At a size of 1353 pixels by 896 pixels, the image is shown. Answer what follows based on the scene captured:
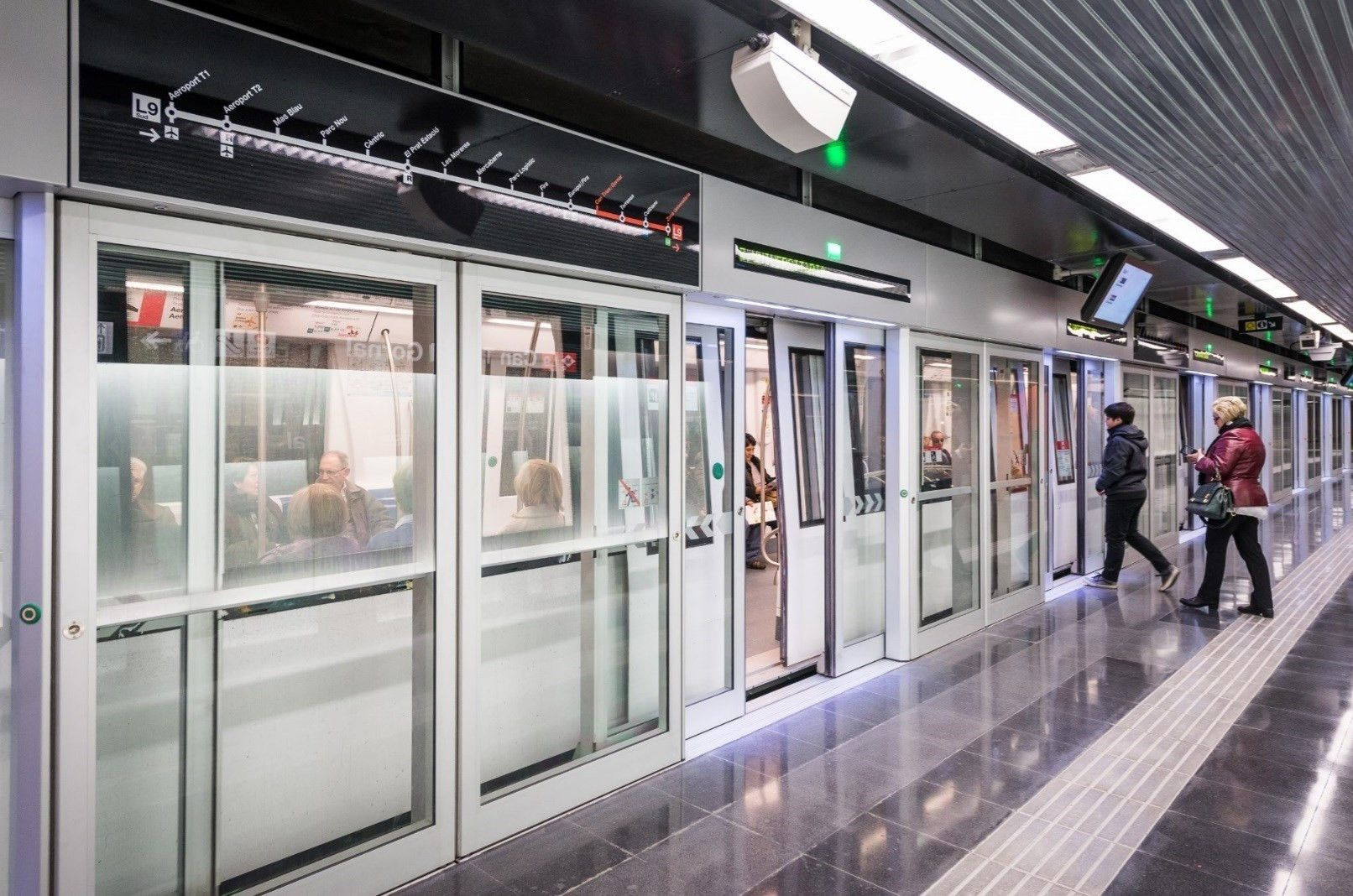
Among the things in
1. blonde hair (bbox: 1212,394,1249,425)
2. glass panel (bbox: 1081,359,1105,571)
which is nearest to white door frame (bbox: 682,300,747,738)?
blonde hair (bbox: 1212,394,1249,425)

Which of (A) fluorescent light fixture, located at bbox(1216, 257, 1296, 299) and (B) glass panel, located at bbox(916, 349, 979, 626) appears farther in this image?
(A) fluorescent light fixture, located at bbox(1216, 257, 1296, 299)

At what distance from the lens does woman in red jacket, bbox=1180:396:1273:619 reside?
5.93 meters

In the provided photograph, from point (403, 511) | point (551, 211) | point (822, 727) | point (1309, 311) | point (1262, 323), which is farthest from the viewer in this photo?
point (1262, 323)

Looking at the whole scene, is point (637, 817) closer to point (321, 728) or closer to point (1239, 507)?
point (321, 728)

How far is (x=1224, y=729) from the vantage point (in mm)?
3939

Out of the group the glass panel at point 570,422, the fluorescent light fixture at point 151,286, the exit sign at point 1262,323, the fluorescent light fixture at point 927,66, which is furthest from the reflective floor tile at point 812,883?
the exit sign at point 1262,323

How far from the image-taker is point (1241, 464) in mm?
6047

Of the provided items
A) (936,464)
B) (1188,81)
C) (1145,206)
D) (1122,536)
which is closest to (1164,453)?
(1122,536)

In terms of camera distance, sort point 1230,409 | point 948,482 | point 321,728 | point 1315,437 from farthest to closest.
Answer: point 1315,437
point 1230,409
point 948,482
point 321,728

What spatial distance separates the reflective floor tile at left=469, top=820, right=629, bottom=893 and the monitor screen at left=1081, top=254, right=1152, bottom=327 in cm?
517

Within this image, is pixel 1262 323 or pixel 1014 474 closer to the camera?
pixel 1014 474

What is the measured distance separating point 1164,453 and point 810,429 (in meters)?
6.61

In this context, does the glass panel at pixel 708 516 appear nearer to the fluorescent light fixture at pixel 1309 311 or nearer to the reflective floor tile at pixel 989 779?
the reflective floor tile at pixel 989 779

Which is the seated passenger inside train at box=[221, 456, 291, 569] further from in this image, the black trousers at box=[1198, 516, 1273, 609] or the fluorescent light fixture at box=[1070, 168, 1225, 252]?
the black trousers at box=[1198, 516, 1273, 609]
